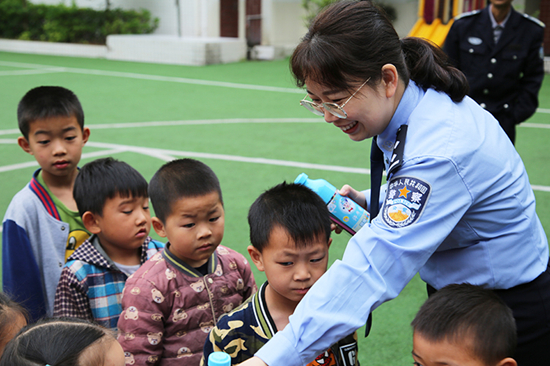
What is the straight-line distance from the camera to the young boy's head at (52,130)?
308 cm

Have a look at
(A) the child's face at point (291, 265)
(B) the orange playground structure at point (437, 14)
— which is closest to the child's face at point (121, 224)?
(A) the child's face at point (291, 265)

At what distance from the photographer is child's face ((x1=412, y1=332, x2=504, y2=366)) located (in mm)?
1623

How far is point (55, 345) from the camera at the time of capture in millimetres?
1527

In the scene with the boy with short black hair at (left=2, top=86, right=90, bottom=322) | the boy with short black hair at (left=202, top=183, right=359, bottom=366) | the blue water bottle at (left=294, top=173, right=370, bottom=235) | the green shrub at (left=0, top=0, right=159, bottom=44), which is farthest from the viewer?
the green shrub at (left=0, top=0, right=159, bottom=44)

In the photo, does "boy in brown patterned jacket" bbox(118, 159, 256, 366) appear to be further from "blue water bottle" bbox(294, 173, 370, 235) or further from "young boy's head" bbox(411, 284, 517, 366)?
"young boy's head" bbox(411, 284, 517, 366)

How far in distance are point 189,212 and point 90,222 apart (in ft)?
2.13

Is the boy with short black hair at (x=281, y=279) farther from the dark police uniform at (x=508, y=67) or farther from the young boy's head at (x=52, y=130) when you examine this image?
the dark police uniform at (x=508, y=67)

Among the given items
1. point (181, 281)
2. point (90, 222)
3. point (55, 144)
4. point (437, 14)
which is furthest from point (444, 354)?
point (437, 14)

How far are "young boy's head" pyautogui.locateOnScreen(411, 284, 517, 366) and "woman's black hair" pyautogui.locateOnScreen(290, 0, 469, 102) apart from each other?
0.69 meters

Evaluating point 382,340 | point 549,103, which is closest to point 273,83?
point 549,103

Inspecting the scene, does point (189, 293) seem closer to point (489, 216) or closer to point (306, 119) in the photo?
point (489, 216)

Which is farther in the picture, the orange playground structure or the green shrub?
the green shrub

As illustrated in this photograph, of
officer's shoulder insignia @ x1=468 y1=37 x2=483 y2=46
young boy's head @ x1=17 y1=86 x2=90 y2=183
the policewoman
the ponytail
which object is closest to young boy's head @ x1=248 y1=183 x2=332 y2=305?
the policewoman

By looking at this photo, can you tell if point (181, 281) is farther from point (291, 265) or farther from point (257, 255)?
point (291, 265)
